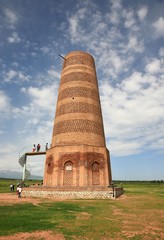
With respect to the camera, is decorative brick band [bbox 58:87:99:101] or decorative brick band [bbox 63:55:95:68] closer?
decorative brick band [bbox 58:87:99:101]

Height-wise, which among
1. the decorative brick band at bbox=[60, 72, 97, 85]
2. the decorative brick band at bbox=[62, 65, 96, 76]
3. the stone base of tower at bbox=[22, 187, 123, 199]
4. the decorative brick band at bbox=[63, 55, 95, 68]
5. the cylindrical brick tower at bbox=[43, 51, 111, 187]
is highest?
the decorative brick band at bbox=[63, 55, 95, 68]

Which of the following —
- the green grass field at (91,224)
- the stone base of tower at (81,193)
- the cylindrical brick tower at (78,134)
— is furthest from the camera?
the cylindrical brick tower at (78,134)

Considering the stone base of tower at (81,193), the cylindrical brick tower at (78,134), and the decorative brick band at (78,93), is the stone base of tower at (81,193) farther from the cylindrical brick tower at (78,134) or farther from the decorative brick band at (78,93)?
the decorative brick band at (78,93)

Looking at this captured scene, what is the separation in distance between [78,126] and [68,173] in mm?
4674

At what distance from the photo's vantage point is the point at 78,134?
807 inches

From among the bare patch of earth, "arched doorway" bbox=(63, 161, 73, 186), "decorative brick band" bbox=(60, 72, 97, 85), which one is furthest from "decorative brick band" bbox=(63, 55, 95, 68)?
the bare patch of earth

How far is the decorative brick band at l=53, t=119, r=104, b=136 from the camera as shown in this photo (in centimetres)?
2089

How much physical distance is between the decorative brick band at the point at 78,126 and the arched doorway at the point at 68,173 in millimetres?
3391

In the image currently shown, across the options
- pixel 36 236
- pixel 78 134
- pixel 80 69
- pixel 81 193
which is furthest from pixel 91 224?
pixel 80 69

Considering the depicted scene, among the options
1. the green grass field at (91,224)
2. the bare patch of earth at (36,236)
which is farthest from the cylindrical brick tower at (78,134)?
the bare patch of earth at (36,236)

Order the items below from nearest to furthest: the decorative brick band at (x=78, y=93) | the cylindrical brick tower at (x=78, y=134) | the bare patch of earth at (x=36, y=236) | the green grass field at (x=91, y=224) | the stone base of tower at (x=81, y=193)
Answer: the bare patch of earth at (x=36, y=236)
the green grass field at (x=91, y=224)
the stone base of tower at (x=81, y=193)
the cylindrical brick tower at (x=78, y=134)
the decorative brick band at (x=78, y=93)

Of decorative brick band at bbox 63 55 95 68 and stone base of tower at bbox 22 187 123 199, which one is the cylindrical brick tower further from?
stone base of tower at bbox 22 187 123 199

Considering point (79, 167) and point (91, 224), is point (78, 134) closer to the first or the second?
point (79, 167)

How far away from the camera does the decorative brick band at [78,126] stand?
20891mm
